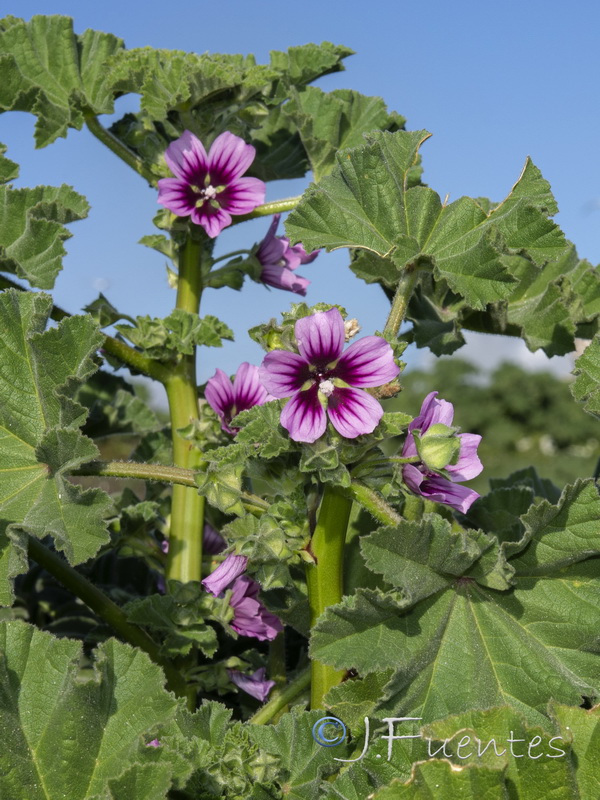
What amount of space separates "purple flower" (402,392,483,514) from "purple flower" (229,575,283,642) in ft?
1.32

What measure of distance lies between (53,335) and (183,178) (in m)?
0.43

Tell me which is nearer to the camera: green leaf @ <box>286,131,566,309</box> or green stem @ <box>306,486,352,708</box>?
green stem @ <box>306,486,352,708</box>

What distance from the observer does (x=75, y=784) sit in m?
1.19

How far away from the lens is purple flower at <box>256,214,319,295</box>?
1837 mm

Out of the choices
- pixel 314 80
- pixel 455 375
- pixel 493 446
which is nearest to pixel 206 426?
pixel 314 80

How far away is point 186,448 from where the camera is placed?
1.74 meters

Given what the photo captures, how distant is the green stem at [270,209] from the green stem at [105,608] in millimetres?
677

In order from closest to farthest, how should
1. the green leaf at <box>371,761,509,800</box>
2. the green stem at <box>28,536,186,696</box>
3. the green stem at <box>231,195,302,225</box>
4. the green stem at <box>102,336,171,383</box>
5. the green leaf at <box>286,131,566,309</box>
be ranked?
the green leaf at <box>371,761,509,800</box> < the green leaf at <box>286,131,566,309</box> < the green stem at <box>28,536,186,696</box> < the green stem at <box>102,336,171,383</box> < the green stem at <box>231,195,302,225</box>

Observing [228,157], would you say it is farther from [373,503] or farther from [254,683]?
[254,683]

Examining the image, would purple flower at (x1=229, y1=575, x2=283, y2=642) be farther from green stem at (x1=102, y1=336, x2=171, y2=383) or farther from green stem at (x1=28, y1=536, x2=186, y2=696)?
green stem at (x1=102, y1=336, x2=171, y2=383)

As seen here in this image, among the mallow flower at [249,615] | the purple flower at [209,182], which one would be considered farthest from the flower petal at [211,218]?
the mallow flower at [249,615]

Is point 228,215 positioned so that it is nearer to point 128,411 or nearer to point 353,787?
point 128,411

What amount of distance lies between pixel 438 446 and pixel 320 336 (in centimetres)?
21

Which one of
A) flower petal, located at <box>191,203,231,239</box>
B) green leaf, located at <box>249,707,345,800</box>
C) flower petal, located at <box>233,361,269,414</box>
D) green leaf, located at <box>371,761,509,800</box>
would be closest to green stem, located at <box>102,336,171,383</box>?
flower petal, located at <box>233,361,269,414</box>
